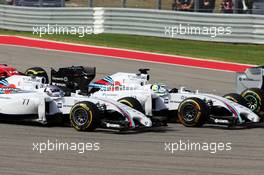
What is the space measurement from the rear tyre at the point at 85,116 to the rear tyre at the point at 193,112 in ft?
5.73

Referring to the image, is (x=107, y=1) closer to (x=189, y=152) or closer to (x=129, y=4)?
(x=129, y=4)

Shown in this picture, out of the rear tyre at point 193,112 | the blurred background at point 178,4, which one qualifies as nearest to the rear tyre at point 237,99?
the rear tyre at point 193,112

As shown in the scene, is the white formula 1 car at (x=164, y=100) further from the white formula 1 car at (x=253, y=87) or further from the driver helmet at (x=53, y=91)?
the white formula 1 car at (x=253, y=87)

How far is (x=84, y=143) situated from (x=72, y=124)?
1277mm

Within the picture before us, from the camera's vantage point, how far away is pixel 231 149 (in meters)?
12.5

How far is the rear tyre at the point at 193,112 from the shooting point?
14.2 metres

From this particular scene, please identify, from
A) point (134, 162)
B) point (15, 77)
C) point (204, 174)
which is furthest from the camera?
point (15, 77)

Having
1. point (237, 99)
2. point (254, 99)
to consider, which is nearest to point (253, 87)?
point (254, 99)

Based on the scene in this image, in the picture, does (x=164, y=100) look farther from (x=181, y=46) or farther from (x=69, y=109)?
(x=181, y=46)

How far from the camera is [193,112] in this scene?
1446 centimetres

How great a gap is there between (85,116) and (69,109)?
0.67 meters

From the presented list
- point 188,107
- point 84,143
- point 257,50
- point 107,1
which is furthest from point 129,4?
point 84,143

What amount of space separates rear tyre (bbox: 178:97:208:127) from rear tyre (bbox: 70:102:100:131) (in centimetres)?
175

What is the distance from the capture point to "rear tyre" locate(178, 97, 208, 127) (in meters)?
14.2
